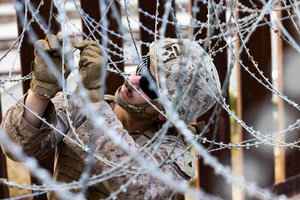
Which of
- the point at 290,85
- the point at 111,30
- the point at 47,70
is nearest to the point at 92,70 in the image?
the point at 47,70

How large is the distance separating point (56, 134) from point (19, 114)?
117mm

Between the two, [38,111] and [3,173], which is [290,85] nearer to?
[3,173]

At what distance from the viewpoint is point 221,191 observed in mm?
2199

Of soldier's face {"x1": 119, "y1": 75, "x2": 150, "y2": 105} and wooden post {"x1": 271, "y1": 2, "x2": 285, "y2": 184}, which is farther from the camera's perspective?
wooden post {"x1": 271, "y1": 2, "x2": 285, "y2": 184}

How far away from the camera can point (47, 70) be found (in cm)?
104

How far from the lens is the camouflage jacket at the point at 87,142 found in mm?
1141

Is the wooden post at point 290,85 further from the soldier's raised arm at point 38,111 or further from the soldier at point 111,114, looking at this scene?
the soldier's raised arm at point 38,111

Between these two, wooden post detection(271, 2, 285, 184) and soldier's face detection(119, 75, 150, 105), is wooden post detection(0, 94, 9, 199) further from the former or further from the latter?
wooden post detection(271, 2, 285, 184)

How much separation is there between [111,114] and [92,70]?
0.52 feet

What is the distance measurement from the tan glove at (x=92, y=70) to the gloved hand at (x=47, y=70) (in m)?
0.04

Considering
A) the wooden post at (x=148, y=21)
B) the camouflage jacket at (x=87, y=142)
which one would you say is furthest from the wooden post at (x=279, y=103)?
the camouflage jacket at (x=87, y=142)

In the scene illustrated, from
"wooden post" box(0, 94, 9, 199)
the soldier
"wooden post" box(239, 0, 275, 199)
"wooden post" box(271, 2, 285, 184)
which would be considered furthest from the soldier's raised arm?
"wooden post" box(271, 2, 285, 184)

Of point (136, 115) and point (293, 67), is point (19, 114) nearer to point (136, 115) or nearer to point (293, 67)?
point (136, 115)

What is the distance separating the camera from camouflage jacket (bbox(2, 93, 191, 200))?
1141 millimetres
